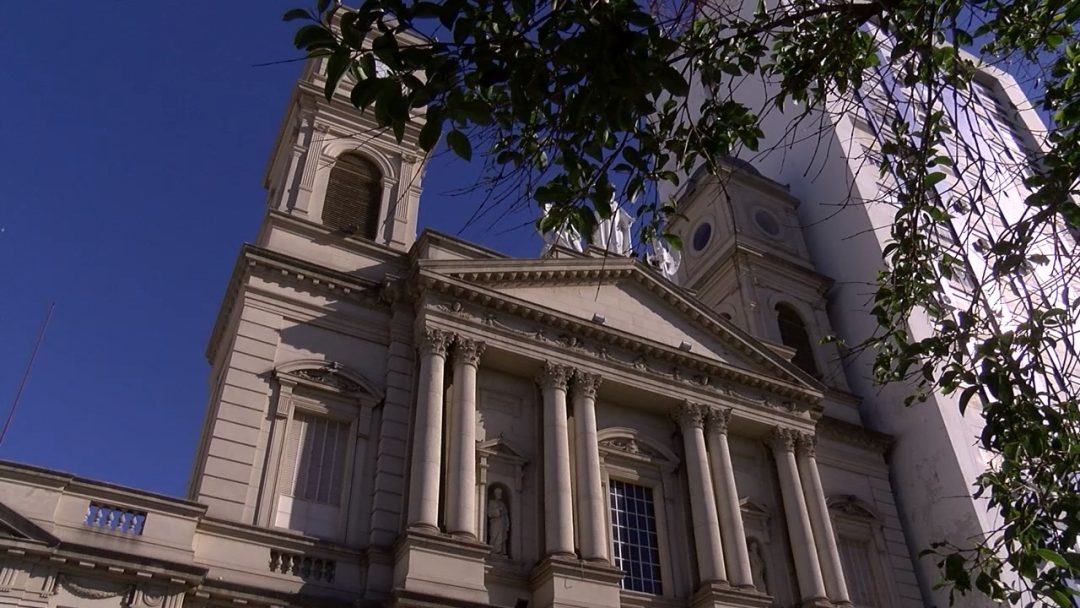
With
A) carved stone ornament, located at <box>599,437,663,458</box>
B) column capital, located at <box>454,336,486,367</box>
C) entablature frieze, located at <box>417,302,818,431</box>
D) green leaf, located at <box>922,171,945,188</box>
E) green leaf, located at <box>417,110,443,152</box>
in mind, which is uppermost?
entablature frieze, located at <box>417,302,818,431</box>

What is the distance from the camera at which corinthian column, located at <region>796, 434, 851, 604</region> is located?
809 inches

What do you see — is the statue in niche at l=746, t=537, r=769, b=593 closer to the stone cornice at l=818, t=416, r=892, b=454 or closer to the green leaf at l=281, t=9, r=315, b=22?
the stone cornice at l=818, t=416, r=892, b=454

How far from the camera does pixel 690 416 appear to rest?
2167 cm

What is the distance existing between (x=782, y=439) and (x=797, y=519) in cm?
224

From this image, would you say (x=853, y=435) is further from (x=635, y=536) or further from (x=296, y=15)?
(x=296, y=15)

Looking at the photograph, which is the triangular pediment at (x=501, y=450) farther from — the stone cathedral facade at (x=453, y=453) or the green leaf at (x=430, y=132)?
the green leaf at (x=430, y=132)

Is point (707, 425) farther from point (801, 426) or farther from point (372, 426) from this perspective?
point (372, 426)

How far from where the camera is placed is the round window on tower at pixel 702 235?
33.4 meters

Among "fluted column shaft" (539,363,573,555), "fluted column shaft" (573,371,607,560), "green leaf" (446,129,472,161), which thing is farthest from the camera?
"fluted column shaft" (573,371,607,560)

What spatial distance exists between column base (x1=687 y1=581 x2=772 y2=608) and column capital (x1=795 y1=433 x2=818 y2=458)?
5.15 meters

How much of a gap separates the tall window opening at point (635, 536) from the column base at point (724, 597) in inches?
43.2

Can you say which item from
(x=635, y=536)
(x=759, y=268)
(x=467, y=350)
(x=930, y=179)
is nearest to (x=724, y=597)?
(x=635, y=536)

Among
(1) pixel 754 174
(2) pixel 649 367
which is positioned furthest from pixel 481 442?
(1) pixel 754 174

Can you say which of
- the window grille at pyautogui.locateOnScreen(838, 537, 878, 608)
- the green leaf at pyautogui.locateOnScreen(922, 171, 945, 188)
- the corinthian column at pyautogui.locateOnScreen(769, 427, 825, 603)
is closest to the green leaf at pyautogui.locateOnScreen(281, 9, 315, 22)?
the green leaf at pyautogui.locateOnScreen(922, 171, 945, 188)
